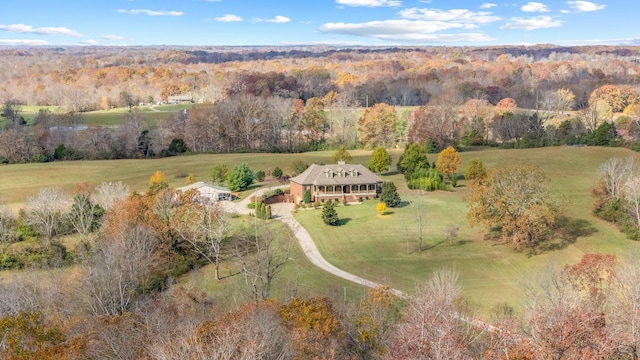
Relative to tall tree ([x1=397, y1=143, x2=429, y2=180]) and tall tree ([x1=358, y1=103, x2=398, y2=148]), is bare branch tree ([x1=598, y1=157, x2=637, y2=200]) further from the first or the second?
tall tree ([x1=358, y1=103, x2=398, y2=148])

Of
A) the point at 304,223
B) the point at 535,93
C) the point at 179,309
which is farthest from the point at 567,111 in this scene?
the point at 179,309

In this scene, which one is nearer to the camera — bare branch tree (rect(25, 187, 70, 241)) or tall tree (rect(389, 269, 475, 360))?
tall tree (rect(389, 269, 475, 360))

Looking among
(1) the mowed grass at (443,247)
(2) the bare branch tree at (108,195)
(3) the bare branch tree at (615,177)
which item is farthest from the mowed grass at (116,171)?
(3) the bare branch tree at (615,177)

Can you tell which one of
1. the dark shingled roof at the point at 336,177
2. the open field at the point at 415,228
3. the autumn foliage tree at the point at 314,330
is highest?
the autumn foliage tree at the point at 314,330

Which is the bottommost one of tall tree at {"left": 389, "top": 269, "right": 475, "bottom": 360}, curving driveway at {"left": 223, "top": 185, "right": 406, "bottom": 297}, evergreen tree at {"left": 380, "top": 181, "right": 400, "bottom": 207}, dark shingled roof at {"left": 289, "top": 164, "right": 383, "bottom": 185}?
curving driveway at {"left": 223, "top": 185, "right": 406, "bottom": 297}

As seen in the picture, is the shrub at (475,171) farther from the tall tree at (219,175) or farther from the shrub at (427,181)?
the tall tree at (219,175)

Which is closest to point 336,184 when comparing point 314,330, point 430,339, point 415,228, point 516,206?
point 415,228

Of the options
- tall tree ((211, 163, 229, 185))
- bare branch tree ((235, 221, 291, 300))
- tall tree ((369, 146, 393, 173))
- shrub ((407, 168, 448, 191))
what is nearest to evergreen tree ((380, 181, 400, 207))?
shrub ((407, 168, 448, 191))
